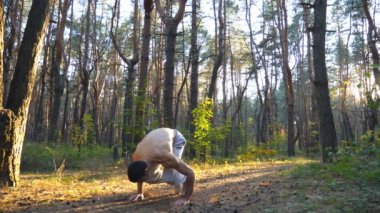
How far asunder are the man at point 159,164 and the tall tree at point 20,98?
1.98m

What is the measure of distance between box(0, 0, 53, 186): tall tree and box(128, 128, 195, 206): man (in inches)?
77.8

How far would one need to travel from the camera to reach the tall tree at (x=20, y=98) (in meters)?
5.54

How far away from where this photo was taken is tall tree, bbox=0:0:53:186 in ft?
18.2

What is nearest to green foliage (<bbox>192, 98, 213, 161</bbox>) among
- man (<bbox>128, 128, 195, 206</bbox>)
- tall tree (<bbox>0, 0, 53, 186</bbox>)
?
man (<bbox>128, 128, 195, 206</bbox>)

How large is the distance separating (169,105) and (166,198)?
21.8 ft

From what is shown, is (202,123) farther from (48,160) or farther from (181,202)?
(181,202)

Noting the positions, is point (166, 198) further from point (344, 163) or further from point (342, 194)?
point (344, 163)

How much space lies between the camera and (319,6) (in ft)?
30.0

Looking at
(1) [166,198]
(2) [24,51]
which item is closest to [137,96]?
(2) [24,51]

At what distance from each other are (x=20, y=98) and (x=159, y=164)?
256 cm

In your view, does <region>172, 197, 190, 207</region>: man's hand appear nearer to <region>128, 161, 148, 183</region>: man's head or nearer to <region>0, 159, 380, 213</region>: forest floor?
<region>0, 159, 380, 213</region>: forest floor

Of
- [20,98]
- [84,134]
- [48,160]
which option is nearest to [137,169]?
[20,98]

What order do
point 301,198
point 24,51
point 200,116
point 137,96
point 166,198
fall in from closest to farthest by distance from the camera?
point 301,198, point 166,198, point 24,51, point 137,96, point 200,116

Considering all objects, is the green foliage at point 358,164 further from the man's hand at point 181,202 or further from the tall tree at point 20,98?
the tall tree at point 20,98
